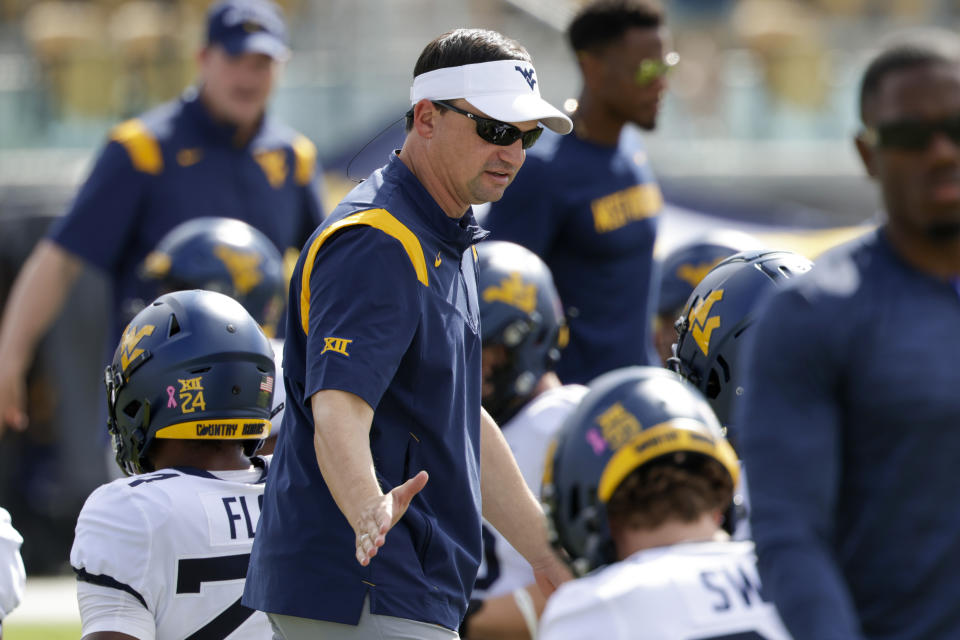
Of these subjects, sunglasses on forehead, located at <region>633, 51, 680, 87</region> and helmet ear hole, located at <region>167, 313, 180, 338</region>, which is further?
sunglasses on forehead, located at <region>633, 51, 680, 87</region>

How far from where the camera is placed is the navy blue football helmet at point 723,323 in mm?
4336

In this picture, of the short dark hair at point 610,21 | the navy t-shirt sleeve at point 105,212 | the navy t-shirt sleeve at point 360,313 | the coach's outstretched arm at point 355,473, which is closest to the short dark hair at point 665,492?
the coach's outstretched arm at point 355,473

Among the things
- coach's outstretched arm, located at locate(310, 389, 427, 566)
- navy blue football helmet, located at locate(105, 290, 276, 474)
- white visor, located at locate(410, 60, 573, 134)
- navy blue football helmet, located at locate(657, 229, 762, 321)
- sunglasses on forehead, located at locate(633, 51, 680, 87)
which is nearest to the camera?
coach's outstretched arm, located at locate(310, 389, 427, 566)

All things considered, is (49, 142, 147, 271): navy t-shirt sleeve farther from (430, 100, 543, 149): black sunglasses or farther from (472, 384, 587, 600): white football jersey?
(430, 100, 543, 149): black sunglasses

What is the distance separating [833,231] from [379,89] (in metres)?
4.48

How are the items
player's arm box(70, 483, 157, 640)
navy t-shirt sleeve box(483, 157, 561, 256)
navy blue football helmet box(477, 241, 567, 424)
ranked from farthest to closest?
navy t-shirt sleeve box(483, 157, 561, 256)
navy blue football helmet box(477, 241, 567, 424)
player's arm box(70, 483, 157, 640)

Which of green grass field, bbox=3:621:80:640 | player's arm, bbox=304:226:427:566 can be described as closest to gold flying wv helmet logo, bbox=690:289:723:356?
player's arm, bbox=304:226:427:566

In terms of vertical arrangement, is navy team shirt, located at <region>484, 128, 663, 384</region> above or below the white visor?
below

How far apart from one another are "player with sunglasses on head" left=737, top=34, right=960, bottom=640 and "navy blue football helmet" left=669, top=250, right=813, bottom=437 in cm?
148

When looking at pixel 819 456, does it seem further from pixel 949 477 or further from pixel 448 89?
pixel 448 89

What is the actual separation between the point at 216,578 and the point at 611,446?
57.3 inches

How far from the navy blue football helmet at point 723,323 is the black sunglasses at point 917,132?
1568 mm

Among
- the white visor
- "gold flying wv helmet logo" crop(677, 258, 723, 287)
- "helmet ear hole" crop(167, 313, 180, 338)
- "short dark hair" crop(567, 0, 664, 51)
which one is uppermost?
the white visor

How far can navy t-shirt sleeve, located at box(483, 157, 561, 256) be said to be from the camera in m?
6.69
